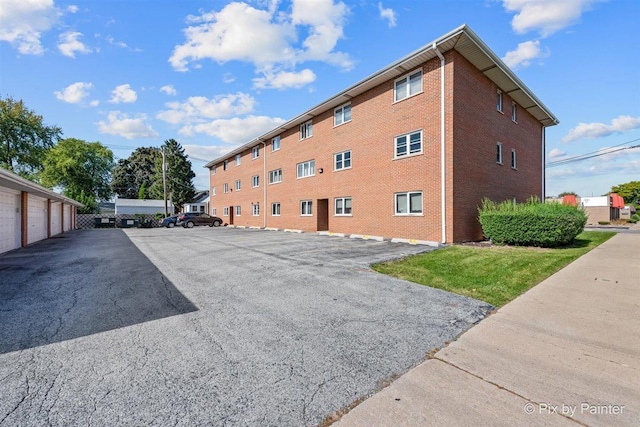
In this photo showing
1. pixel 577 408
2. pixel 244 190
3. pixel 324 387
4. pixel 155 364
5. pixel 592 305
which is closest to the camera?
pixel 577 408

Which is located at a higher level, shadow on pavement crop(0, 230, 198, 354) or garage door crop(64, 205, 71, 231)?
garage door crop(64, 205, 71, 231)

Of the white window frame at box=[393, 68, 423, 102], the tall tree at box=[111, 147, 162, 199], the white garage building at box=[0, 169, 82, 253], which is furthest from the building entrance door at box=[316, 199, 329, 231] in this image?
the tall tree at box=[111, 147, 162, 199]

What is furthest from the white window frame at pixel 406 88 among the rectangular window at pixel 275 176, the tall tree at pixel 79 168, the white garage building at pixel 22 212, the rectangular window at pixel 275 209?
the tall tree at pixel 79 168

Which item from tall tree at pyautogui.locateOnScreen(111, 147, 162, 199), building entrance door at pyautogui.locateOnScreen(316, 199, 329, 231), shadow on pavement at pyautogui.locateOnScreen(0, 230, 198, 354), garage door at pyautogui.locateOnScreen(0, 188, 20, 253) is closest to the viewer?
shadow on pavement at pyautogui.locateOnScreen(0, 230, 198, 354)

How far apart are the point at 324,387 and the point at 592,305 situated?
5.03 m

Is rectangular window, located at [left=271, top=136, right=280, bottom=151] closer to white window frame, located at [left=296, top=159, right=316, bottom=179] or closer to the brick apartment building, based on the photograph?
the brick apartment building

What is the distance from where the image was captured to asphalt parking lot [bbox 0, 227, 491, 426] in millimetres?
2502

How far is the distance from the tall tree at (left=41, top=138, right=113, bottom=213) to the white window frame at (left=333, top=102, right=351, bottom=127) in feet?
122

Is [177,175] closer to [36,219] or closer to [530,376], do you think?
[36,219]

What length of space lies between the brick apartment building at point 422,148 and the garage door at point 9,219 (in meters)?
14.5

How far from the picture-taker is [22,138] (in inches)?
1436

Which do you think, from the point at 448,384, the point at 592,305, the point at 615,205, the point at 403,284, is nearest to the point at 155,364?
the point at 448,384

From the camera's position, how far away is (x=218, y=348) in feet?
11.6

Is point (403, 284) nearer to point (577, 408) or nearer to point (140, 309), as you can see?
point (577, 408)
